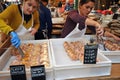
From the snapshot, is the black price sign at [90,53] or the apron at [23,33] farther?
the apron at [23,33]

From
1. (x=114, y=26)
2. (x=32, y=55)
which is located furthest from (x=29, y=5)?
(x=114, y=26)

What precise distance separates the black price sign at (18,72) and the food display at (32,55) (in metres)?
0.18

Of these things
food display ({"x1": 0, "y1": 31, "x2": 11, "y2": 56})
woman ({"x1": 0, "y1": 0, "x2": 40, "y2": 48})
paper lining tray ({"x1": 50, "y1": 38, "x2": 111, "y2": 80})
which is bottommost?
paper lining tray ({"x1": 50, "y1": 38, "x2": 111, "y2": 80})

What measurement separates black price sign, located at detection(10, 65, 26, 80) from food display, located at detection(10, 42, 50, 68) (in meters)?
0.18

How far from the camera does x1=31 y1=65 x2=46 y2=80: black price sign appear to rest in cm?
111

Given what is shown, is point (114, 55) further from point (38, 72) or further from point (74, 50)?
point (38, 72)

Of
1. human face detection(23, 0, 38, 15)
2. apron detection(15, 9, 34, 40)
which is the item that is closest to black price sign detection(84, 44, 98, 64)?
human face detection(23, 0, 38, 15)

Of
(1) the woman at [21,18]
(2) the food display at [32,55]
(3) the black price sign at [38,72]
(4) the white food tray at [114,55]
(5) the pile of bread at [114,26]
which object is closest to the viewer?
(3) the black price sign at [38,72]

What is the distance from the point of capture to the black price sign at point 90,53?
1.19 meters

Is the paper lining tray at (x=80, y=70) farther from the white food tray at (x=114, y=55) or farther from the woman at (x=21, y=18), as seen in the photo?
the woman at (x=21, y=18)

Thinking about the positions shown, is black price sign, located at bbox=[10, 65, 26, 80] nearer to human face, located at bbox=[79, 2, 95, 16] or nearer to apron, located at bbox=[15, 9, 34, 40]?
apron, located at bbox=[15, 9, 34, 40]

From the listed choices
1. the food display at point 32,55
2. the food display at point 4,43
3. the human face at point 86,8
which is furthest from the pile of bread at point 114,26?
the food display at point 4,43

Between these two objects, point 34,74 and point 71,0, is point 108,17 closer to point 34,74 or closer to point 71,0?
point 34,74

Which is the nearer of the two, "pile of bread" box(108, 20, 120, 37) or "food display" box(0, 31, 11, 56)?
"food display" box(0, 31, 11, 56)
